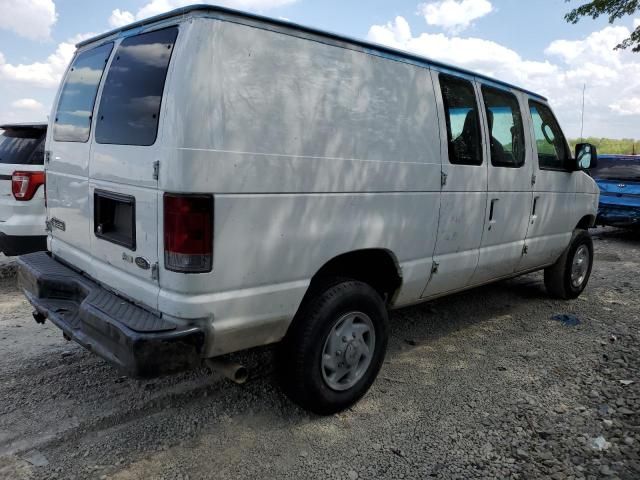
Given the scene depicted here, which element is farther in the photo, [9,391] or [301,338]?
[9,391]

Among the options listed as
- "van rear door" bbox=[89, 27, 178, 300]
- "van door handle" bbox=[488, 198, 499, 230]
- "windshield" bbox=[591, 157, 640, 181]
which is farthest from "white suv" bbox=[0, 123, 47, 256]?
"windshield" bbox=[591, 157, 640, 181]

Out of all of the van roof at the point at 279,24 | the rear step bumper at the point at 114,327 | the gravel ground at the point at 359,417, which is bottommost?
the gravel ground at the point at 359,417

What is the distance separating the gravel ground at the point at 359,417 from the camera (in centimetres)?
267

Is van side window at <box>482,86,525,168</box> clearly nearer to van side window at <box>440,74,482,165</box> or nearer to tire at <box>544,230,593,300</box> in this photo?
van side window at <box>440,74,482,165</box>

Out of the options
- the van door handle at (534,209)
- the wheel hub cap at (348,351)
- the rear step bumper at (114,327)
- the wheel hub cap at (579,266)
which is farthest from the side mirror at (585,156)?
the rear step bumper at (114,327)

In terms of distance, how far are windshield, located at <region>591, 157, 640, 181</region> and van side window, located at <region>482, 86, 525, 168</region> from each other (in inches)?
244

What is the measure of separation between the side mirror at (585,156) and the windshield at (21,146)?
5324mm

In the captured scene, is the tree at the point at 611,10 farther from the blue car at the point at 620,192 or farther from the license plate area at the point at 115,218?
the license plate area at the point at 115,218

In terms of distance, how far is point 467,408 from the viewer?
3297 millimetres

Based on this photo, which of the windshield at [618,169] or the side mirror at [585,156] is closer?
the side mirror at [585,156]

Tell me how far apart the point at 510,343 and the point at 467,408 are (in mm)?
1348

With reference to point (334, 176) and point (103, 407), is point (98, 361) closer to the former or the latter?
point (103, 407)

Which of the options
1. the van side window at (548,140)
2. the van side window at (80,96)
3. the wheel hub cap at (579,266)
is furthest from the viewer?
the wheel hub cap at (579,266)

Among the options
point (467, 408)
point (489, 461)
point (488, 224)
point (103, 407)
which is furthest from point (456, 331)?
point (103, 407)
